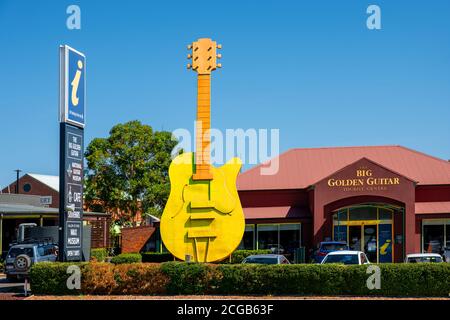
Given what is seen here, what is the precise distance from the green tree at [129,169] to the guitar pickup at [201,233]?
71.9 feet

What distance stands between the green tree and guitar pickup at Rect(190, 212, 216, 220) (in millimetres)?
21932

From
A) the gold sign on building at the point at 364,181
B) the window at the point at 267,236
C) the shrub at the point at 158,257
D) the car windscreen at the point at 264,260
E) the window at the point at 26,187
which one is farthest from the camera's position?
the window at the point at 26,187

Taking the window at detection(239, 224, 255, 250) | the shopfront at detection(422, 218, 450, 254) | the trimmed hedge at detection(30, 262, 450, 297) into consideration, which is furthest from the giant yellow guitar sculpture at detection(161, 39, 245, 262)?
the shopfront at detection(422, 218, 450, 254)

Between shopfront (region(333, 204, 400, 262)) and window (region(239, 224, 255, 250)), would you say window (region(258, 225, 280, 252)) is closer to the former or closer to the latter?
window (region(239, 224, 255, 250))

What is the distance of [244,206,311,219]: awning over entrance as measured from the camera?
1447 inches

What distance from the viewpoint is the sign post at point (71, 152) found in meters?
21.6

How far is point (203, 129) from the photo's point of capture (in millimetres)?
26500

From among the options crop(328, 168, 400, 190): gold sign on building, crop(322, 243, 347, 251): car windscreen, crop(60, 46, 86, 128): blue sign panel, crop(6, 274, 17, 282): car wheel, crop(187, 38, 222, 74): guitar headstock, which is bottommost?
crop(6, 274, 17, 282): car wheel

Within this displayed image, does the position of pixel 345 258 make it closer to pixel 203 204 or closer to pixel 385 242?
pixel 203 204

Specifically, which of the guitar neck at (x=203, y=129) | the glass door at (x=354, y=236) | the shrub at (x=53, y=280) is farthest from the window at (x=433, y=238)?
the shrub at (x=53, y=280)

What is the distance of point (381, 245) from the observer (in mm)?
34875

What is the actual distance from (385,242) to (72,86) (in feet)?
64.0

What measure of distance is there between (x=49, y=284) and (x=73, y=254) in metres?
1.64

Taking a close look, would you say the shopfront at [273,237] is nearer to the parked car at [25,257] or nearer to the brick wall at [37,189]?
the parked car at [25,257]
